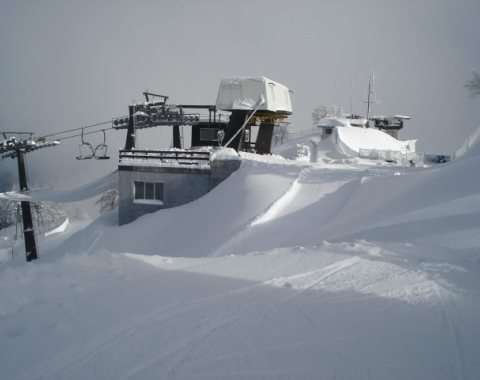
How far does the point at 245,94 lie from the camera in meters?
24.2

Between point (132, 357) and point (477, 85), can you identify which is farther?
point (477, 85)

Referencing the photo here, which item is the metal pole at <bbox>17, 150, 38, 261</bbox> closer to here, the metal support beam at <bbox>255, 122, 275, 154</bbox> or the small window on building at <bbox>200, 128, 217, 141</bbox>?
the metal support beam at <bbox>255, 122, 275, 154</bbox>

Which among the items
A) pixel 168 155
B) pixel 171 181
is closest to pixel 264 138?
pixel 168 155

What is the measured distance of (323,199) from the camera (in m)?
15.0

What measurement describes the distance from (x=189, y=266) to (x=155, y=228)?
11.1 m

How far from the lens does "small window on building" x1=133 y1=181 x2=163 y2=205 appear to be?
64.2ft

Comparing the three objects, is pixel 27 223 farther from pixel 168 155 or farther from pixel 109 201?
pixel 109 201

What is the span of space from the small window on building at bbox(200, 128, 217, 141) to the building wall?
1282cm

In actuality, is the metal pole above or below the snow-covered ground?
below

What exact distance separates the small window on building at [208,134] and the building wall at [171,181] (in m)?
12.8

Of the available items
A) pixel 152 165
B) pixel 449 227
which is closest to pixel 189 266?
pixel 449 227

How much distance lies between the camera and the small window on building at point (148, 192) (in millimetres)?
19578

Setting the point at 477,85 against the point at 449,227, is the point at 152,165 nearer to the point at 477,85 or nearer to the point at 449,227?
the point at 449,227

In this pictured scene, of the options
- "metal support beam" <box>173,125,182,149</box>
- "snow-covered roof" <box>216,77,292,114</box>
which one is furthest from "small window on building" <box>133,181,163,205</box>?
"metal support beam" <box>173,125,182,149</box>
